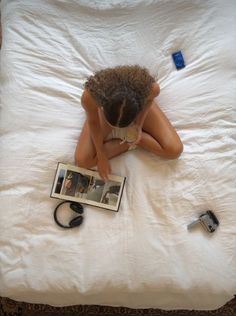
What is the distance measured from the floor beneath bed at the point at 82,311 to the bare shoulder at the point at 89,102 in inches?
34.2

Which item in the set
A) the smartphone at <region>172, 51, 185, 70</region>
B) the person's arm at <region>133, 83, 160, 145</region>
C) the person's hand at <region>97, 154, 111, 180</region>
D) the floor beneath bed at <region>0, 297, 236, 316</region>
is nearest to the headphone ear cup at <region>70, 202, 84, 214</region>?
the person's hand at <region>97, 154, 111, 180</region>

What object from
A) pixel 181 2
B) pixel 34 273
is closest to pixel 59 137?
pixel 34 273

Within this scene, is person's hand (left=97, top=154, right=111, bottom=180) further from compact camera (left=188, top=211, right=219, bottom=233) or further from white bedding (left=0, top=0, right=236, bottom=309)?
compact camera (left=188, top=211, right=219, bottom=233)

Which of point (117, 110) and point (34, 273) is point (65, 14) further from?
point (34, 273)

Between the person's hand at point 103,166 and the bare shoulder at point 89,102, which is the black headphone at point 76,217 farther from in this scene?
the bare shoulder at point 89,102

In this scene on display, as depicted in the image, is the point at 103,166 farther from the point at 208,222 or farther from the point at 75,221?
the point at 208,222

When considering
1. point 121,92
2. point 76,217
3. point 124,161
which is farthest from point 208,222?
point 121,92

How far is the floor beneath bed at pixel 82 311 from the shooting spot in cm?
152

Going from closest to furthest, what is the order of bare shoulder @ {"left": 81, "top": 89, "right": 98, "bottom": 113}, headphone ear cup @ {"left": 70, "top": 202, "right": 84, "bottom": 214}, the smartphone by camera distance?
bare shoulder @ {"left": 81, "top": 89, "right": 98, "bottom": 113}, headphone ear cup @ {"left": 70, "top": 202, "right": 84, "bottom": 214}, the smartphone

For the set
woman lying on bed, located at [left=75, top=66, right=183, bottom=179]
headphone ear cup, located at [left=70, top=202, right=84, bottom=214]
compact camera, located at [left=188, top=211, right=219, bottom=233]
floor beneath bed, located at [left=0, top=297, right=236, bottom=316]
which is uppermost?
woman lying on bed, located at [left=75, top=66, right=183, bottom=179]

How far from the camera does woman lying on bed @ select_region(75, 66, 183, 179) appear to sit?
1153 millimetres

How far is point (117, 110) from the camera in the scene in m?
1.06

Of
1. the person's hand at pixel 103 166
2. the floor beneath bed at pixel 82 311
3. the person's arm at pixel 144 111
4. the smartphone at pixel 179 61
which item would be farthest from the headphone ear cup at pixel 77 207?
the smartphone at pixel 179 61

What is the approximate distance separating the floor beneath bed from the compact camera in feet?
1.50
